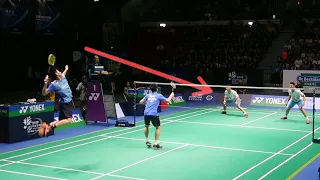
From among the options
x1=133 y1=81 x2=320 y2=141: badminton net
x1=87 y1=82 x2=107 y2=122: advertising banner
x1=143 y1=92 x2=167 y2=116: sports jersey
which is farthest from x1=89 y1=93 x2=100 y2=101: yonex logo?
x1=143 y1=92 x2=167 y2=116: sports jersey

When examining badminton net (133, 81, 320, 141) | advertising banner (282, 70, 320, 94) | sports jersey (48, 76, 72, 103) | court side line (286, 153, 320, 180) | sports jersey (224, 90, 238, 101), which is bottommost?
court side line (286, 153, 320, 180)

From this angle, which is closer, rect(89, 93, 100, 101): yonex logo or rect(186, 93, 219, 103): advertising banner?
rect(89, 93, 100, 101): yonex logo

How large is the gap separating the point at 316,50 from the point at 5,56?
2207 centimetres

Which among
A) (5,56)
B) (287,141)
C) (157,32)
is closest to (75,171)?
(287,141)

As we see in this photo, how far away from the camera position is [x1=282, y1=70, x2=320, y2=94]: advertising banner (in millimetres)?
29266

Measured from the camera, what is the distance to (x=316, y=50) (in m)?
34.3

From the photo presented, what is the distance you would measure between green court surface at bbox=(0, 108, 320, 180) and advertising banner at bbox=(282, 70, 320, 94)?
9066mm

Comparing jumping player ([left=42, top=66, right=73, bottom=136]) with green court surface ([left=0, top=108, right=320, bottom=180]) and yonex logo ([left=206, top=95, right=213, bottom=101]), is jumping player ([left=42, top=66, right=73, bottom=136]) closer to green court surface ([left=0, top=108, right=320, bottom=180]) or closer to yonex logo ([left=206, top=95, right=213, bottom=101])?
green court surface ([left=0, top=108, right=320, bottom=180])

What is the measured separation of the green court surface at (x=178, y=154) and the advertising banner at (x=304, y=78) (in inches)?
357

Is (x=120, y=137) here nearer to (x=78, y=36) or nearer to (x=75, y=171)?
(x=75, y=171)

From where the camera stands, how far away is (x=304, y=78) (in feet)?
97.4
